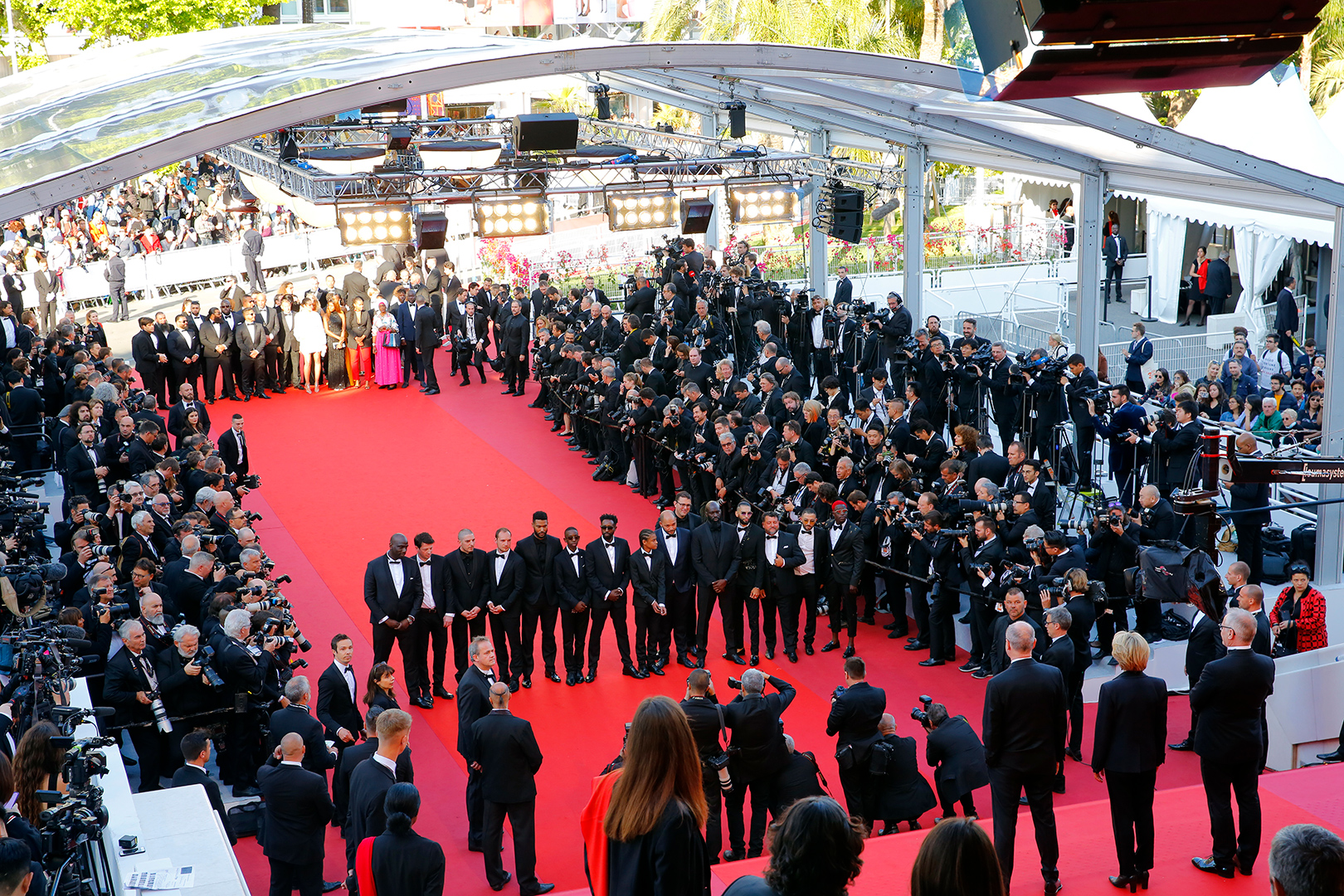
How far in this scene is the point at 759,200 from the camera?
674 inches

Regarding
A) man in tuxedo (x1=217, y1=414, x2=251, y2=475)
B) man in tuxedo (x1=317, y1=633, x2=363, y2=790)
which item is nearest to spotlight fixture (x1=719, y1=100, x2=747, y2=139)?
man in tuxedo (x1=217, y1=414, x2=251, y2=475)

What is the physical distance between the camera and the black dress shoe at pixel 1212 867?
21.3 feet

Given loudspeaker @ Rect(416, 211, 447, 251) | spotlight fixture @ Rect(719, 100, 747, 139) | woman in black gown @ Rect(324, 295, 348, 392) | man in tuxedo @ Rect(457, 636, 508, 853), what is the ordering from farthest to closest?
1. woman in black gown @ Rect(324, 295, 348, 392)
2. spotlight fixture @ Rect(719, 100, 747, 139)
3. loudspeaker @ Rect(416, 211, 447, 251)
4. man in tuxedo @ Rect(457, 636, 508, 853)

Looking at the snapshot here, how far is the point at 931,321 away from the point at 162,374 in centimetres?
1050

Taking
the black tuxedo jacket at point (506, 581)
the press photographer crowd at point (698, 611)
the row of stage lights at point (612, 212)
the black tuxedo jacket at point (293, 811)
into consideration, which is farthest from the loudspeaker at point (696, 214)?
the black tuxedo jacket at point (293, 811)

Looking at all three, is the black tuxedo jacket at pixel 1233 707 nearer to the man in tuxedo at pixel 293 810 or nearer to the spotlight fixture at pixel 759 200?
the man in tuxedo at pixel 293 810

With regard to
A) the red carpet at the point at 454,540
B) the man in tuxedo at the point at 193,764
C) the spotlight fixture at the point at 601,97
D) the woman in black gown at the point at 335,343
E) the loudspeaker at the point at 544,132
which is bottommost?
the red carpet at the point at 454,540

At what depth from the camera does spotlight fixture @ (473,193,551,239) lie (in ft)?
51.5

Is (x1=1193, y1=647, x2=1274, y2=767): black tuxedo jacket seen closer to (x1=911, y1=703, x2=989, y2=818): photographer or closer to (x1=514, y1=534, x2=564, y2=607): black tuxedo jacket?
(x1=911, y1=703, x2=989, y2=818): photographer

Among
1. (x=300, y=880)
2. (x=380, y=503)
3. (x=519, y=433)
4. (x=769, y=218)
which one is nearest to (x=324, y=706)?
(x=300, y=880)

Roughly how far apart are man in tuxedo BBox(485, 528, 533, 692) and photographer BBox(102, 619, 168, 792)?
2721 millimetres

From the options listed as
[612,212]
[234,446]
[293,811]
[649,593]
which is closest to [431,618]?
[649,593]

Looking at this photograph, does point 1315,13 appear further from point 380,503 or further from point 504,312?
point 504,312

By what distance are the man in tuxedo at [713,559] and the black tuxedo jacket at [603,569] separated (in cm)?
60
